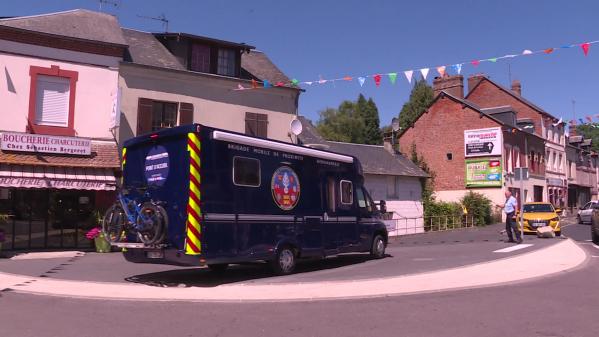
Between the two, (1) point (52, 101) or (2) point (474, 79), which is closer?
(1) point (52, 101)

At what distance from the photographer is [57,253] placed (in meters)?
A: 16.3

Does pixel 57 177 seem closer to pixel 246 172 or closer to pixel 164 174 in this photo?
pixel 164 174

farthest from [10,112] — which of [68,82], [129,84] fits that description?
[129,84]

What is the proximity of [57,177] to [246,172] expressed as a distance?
8.90 metres

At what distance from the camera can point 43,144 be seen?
16656mm

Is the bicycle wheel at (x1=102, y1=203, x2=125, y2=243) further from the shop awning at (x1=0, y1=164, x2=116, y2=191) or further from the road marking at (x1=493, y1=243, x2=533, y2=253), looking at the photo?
the road marking at (x1=493, y1=243, x2=533, y2=253)

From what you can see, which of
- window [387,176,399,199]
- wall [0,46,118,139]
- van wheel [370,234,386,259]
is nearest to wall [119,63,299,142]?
wall [0,46,118,139]

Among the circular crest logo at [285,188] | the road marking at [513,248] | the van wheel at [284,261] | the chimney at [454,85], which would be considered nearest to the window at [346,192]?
the circular crest logo at [285,188]

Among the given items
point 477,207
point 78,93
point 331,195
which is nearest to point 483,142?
point 477,207

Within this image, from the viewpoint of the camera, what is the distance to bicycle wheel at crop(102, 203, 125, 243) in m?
9.93

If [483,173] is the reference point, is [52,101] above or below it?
above

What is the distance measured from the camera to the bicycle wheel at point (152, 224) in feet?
30.5

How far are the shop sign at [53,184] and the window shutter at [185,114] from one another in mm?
3907

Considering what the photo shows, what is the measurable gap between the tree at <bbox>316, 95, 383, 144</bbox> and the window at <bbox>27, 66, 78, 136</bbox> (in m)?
47.2
